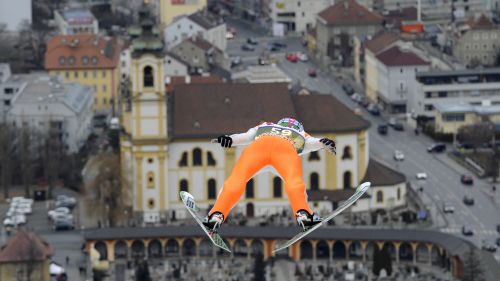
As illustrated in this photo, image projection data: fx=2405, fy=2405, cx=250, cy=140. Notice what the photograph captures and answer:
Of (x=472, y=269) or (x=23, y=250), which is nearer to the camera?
(x=472, y=269)

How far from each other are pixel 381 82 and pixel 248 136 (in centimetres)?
6708

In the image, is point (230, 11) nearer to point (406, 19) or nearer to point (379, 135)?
point (406, 19)

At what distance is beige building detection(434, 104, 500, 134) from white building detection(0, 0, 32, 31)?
3177 cm

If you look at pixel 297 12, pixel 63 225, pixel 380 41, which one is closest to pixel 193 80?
pixel 63 225

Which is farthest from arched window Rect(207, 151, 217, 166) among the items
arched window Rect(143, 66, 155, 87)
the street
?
the street

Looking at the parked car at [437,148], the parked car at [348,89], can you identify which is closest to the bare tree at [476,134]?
the parked car at [437,148]

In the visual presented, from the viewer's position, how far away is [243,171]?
33.8 metres

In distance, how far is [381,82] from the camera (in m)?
101

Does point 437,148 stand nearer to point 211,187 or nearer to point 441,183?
point 441,183

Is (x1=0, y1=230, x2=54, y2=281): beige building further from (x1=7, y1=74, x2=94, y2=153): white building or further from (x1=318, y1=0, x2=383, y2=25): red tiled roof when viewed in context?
(x1=318, y1=0, x2=383, y2=25): red tiled roof

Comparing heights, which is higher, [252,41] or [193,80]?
[193,80]

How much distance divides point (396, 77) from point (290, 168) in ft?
217

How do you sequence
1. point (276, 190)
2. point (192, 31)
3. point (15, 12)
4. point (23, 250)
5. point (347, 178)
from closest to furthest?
point (23, 250), point (276, 190), point (347, 178), point (192, 31), point (15, 12)

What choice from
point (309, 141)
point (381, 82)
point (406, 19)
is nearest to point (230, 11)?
point (406, 19)
